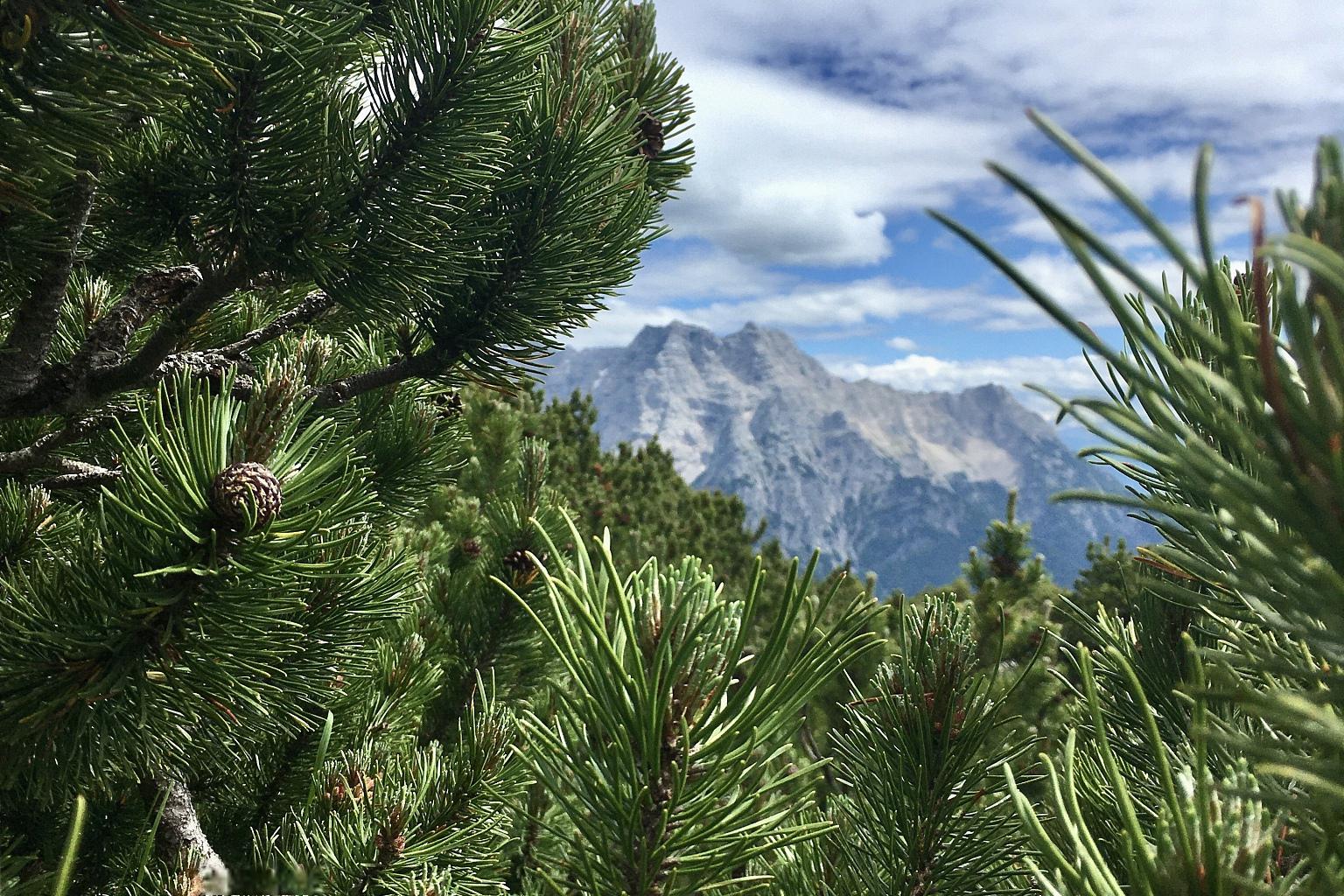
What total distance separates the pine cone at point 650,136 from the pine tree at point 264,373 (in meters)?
0.01

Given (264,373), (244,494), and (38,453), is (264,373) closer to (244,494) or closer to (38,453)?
(244,494)

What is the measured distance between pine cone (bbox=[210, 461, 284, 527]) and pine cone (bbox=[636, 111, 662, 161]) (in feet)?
6.37

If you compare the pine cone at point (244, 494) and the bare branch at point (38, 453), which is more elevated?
the pine cone at point (244, 494)

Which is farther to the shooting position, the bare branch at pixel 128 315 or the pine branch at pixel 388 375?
the pine branch at pixel 388 375

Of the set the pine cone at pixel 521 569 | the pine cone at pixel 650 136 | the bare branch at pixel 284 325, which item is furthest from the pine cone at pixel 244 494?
the pine cone at pixel 650 136

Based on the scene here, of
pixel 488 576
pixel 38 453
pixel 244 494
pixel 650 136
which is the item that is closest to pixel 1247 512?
pixel 244 494

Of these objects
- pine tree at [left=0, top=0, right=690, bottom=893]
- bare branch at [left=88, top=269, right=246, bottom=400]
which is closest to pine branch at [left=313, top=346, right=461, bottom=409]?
pine tree at [left=0, top=0, right=690, bottom=893]

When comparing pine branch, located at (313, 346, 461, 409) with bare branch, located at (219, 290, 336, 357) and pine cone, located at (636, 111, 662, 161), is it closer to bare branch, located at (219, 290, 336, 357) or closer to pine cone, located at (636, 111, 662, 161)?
bare branch, located at (219, 290, 336, 357)

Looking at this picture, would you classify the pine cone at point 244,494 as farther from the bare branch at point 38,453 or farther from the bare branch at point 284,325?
the bare branch at point 284,325

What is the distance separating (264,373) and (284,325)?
0.79m

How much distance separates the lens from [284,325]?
6.33ft

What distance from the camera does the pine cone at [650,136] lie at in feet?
8.43

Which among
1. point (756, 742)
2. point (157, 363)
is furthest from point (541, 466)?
Answer: point (756, 742)

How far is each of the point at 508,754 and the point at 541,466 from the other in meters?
1.51
